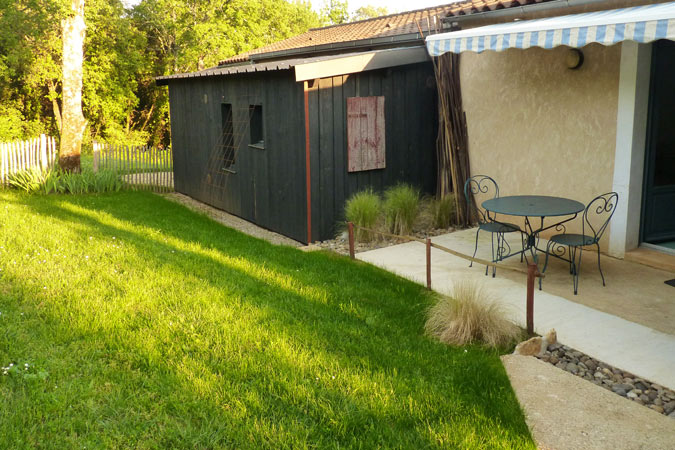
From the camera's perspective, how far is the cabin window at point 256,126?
35.1 feet

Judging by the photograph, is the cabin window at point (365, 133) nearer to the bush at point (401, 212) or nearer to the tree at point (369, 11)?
the bush at point (401, 212)

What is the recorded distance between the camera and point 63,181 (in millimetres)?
13531

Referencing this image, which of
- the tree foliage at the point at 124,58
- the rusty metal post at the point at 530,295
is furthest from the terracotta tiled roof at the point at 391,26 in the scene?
the tree foliage at the point at 124,58

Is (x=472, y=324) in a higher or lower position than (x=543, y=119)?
lower

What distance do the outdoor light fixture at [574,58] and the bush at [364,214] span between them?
128 inches

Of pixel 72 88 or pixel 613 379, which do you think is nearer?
pixel 613 379

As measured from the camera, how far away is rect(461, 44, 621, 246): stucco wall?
759 centimetres

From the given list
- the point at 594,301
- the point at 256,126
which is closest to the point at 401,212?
the point at 594,301

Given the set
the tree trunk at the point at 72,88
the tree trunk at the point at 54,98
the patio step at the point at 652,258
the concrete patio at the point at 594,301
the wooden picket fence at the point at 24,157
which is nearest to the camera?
the concrete patio at the point at 594,301

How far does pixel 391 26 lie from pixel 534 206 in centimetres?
784

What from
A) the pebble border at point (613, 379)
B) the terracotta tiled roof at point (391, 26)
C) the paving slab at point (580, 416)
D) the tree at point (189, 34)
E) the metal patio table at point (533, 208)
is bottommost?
the pebble border at point (613, 379)

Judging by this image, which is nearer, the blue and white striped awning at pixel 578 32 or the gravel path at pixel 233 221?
the blue and white striped awning at pixel 578 32

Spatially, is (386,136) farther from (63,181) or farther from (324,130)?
(63,181)

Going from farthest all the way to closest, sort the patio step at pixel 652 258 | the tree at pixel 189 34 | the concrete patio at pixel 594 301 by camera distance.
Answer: the tree at pixel 189 34
the patio step at pixel 652 258
the concrete patio at pixel 594 301
